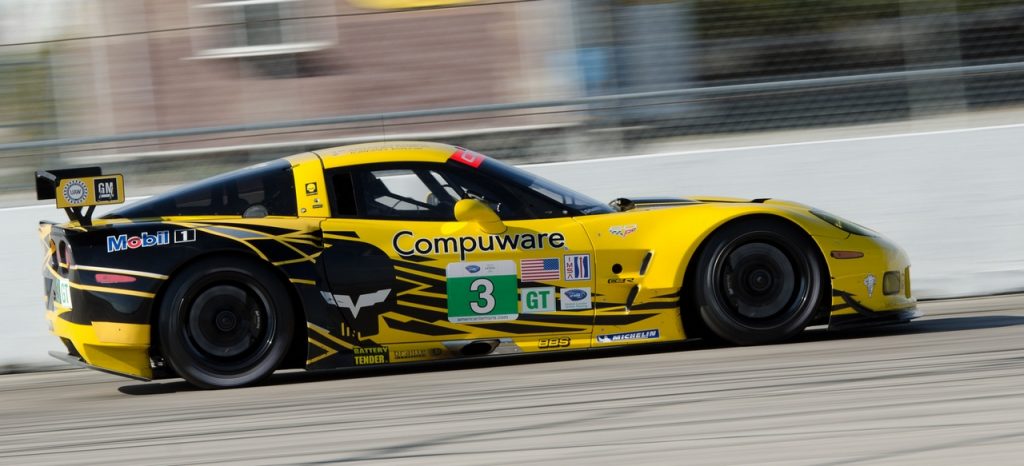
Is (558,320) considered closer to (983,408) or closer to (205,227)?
(205,227)

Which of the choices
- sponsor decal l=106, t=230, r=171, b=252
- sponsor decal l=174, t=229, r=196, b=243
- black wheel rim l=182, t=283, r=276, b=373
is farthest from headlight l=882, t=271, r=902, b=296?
sponsor decal l=106, t=230, r=171, b=252

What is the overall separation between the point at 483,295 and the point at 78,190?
2.19 meters

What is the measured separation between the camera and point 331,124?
9.03m

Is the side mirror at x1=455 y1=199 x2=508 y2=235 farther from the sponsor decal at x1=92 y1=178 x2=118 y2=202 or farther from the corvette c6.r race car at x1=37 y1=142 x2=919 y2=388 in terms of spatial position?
the sponsor decal at x1=92 y1=178 x2=118 y2=202

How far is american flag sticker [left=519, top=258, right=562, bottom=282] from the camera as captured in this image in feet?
21.4

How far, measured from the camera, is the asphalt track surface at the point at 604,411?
179 inches

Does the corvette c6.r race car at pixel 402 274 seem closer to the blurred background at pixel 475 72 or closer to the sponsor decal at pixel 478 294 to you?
the sponsor decal at pixel 478 294

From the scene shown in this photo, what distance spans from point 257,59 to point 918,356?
5.99 m

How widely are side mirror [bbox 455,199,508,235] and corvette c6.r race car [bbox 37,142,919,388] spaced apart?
Result: 1 centimetres

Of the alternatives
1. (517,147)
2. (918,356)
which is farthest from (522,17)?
(918,356)

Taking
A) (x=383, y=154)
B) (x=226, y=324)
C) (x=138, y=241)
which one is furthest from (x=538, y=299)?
(x=138, y=241)

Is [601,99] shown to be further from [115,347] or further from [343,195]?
[115,347]

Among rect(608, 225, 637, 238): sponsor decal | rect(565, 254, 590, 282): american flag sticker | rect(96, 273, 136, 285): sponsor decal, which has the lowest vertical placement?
rect(565, 254, 590, 282): american flag sticker

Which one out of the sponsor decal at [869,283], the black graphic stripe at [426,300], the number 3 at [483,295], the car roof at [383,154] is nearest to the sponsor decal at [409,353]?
the black graphic stripe at [426,300]
